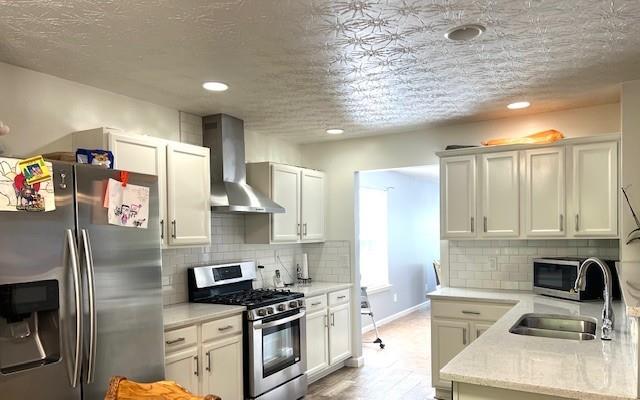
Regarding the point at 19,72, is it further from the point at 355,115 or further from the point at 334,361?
the point at 334,361

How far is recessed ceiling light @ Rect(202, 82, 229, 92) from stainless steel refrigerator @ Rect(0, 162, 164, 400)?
2.72ft

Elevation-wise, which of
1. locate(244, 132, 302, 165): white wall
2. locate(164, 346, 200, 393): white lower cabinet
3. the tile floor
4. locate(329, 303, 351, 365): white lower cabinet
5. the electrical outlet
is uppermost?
locate(244, 132, 302, 165): white wall

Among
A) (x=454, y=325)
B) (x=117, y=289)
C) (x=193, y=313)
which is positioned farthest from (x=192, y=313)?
(x=454, y=325)

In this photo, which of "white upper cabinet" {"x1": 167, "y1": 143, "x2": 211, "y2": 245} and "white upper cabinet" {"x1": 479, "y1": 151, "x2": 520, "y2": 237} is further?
"white upper cabinet" {"x1": 479, "y1": 151, "x2": 520, "y2": 237}

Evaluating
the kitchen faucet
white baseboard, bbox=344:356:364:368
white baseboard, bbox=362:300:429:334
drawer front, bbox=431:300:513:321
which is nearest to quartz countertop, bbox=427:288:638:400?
the kitchen faucet

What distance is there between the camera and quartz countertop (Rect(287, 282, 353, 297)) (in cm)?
455

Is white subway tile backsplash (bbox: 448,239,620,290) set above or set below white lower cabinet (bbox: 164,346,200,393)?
above

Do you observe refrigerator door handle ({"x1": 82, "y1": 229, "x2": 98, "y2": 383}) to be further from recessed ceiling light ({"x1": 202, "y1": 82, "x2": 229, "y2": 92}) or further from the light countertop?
recessed ceiling light ({"x1": 202, "y1": 82, "x2": 229, "y2": 92})

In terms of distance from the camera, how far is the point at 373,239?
7137 millimetres

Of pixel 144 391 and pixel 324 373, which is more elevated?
pixel 144 391

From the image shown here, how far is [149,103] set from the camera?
3.62 metres

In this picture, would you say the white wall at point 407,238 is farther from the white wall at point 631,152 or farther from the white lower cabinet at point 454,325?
the white wall at point 631,152

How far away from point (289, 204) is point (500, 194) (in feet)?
6.30

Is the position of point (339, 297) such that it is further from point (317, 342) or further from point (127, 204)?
point (127, 204)
